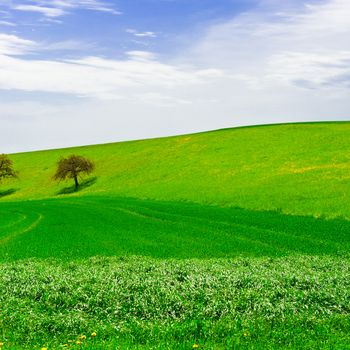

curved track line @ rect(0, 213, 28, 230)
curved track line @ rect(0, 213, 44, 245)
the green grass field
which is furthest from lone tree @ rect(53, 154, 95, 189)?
curved track line @ rect(0, 213, 44, 245)

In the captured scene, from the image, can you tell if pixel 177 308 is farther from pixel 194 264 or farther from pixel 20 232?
pixel 20 232

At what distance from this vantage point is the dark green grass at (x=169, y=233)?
29000mm

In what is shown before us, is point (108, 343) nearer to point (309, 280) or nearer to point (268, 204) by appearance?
point (309, 280)

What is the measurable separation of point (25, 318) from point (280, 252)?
17.6 m

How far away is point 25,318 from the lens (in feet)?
46.7

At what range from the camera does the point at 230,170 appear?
261ft

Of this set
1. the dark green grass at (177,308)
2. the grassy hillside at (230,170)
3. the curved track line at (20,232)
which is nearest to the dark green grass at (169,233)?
the curved track line at (20,232)

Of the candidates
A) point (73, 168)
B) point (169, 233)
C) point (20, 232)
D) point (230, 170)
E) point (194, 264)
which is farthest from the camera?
point (73, 168)

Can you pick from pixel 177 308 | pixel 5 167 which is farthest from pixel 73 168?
pixel 177 308

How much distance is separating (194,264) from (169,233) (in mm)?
15183

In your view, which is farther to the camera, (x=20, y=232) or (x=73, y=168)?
(x=73, y=168)

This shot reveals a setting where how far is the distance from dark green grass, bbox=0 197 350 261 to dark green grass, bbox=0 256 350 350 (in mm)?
8580

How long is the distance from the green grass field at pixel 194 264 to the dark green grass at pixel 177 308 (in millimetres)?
45

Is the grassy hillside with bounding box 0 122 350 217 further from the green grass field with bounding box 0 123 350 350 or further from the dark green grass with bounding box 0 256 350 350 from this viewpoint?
the dark green grass with bounding box 0 256 350 350
